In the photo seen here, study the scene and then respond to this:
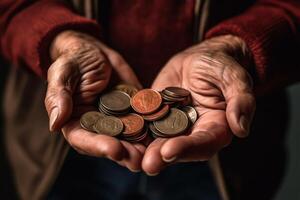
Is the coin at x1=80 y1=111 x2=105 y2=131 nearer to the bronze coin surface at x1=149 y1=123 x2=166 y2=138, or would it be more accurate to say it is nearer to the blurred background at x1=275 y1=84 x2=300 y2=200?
the bronze coin surface at x1=149 y1=123 x2=166 y2=138

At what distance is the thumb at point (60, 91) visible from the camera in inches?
31.8

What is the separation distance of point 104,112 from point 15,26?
1.15 ft

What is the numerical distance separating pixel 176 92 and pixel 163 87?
63mm

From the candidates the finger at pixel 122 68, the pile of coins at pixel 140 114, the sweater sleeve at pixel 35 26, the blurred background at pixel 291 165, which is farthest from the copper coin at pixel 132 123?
the blurred background at pixel 291 165

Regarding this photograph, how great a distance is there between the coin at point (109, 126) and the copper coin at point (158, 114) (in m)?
0.06

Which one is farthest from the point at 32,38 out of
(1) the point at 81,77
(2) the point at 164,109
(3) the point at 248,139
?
(3) the point at 248,139

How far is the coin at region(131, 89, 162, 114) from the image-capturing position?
0.93m

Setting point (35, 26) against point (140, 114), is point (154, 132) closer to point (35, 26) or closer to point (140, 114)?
point (140, 114)

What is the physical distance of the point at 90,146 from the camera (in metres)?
0.78

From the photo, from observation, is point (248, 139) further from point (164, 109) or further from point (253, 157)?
point (164, 109)

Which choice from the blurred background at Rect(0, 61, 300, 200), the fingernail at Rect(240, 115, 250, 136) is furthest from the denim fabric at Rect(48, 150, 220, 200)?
the blurred background at Rect(0, 61, 300, 200)

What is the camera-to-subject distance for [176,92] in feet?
3.04

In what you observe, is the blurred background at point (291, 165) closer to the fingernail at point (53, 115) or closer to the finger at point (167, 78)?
the finger at point (167, 78)

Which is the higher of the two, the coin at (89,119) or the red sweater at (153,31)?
the red sweater at (153,31)
